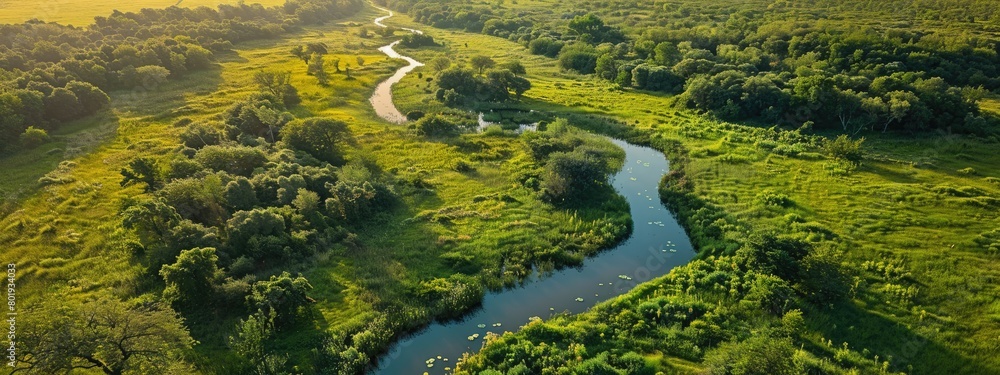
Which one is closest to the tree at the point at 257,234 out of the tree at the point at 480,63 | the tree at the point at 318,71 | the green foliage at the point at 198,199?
the green foliage at the point at 198,199

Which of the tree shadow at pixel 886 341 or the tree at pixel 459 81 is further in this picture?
the tree at pixel 459 81

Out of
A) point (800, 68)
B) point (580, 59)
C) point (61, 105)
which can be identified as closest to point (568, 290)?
point (800, 68)

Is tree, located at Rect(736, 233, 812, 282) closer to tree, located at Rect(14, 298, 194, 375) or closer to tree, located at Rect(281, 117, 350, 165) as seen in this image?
tree, located at Rect(14, 298, 194, 375)

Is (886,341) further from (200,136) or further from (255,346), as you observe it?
(200,136)

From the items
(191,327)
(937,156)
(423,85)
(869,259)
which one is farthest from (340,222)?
(937,156)

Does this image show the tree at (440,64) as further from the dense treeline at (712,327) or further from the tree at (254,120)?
the dense treeline at (712,327)

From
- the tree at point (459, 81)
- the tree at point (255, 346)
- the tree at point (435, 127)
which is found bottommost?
the tree at point (255, 346)

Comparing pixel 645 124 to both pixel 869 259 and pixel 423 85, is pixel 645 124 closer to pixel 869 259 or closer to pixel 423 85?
pixel 869 259

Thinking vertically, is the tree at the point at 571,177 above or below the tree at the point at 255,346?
above
